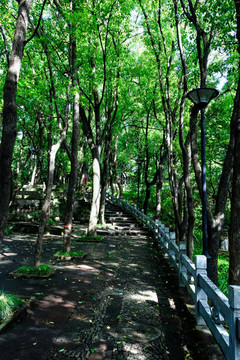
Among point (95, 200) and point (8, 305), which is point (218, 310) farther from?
point (95, 200)

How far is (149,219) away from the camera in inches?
640

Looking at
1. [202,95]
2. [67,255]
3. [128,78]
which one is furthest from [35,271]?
[128,78]

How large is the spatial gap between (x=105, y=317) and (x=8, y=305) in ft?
5.70

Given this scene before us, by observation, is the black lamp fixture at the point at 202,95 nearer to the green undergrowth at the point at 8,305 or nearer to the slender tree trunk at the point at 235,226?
the slender tree trunk at the point at 235,226

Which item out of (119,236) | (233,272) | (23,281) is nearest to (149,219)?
(119,236)

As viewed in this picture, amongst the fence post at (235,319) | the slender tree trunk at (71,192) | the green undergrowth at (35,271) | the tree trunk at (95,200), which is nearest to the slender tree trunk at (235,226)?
the fence post at (235,319)

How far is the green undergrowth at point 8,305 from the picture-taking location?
419 cm

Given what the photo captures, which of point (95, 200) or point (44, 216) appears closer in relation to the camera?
point (44, 216)

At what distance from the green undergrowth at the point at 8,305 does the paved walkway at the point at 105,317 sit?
0.82ft

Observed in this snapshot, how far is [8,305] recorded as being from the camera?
4.38m

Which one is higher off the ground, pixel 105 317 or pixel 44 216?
pixel 44 216

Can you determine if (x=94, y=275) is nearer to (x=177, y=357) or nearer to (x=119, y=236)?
(x=177, y=357)

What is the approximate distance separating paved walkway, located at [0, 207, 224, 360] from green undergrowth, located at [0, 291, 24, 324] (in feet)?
0.82

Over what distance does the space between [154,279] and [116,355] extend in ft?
13.0
